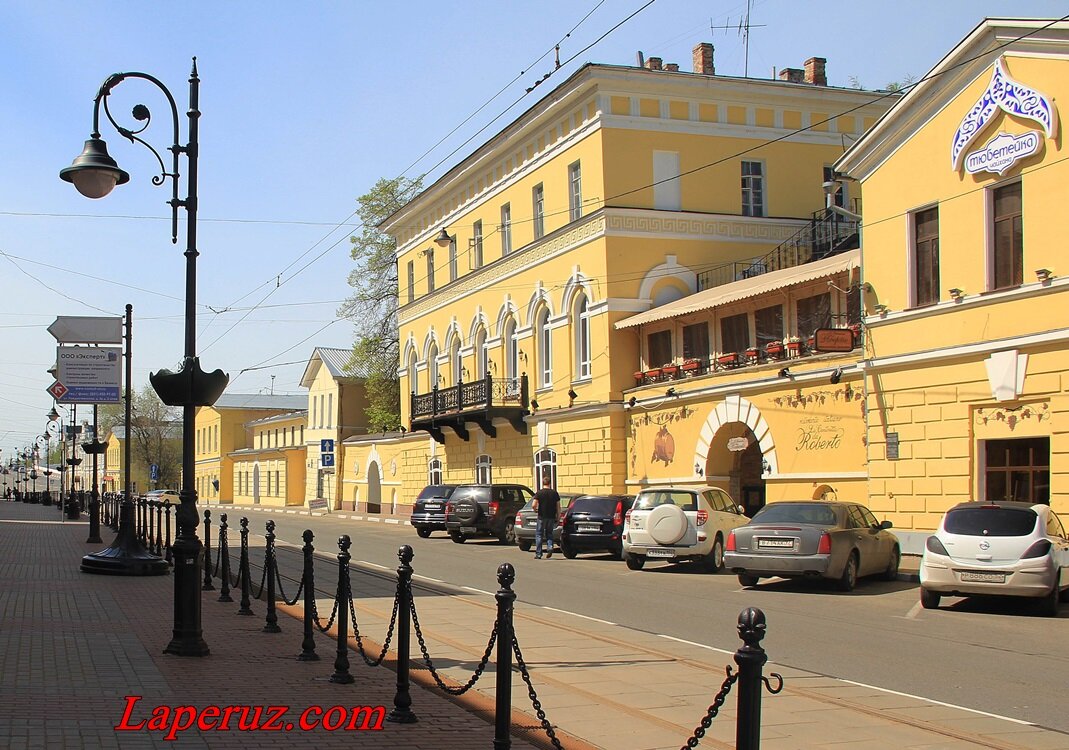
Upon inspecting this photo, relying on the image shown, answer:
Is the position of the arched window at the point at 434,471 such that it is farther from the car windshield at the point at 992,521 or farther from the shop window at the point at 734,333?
the car windshield at the point at 992,521

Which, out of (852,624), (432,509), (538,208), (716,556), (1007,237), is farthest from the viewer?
(538,208)

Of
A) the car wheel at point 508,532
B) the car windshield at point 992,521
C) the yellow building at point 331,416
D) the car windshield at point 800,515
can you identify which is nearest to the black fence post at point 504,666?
the car windshield at point 992,521

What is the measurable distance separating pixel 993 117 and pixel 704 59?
60.6 ft

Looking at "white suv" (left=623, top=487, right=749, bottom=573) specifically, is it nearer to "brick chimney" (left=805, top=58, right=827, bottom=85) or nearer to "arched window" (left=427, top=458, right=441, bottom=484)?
"brick chimney" (left=805, top=58, right=827, bottom=85)

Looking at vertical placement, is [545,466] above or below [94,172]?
below

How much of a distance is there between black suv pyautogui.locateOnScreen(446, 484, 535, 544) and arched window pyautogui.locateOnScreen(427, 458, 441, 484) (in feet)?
49.4

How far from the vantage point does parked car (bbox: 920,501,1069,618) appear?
48.4 ft

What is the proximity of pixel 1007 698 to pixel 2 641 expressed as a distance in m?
9.31

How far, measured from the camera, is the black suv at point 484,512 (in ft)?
108

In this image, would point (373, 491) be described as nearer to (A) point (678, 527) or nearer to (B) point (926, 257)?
(A) point (678, 527)

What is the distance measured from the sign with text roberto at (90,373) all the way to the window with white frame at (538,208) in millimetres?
14649

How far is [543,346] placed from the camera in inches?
1561

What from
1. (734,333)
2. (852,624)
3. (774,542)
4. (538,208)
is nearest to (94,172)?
(852,624)

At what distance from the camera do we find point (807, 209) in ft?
123
